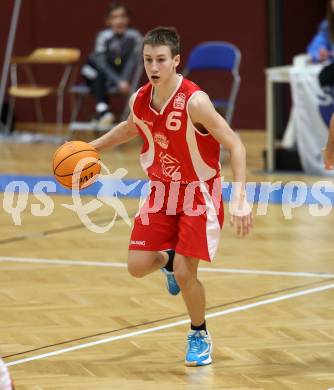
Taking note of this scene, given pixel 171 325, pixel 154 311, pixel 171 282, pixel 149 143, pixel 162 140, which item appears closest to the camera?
pixel 162 140

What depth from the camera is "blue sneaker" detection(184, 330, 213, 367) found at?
17.9 ft

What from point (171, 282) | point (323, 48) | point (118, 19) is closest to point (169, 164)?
point (171, 282)

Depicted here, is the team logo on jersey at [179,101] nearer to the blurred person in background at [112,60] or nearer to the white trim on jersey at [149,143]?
the white trim on jersey at [149,143]

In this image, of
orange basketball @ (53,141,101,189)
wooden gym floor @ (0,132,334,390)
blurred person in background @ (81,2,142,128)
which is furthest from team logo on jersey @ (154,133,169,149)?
blurred person in background @ (81,2,142,128)

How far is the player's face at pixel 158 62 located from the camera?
534 centimetres

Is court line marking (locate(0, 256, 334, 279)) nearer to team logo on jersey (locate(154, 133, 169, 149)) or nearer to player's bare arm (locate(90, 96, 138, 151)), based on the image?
player's bare arm (locate(90, 96, 138, 151))

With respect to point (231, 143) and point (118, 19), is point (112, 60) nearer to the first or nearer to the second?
point (118, 19)

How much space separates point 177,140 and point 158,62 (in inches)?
15.6

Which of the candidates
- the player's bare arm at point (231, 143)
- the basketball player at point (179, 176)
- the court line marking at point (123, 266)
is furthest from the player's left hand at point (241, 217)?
the court line marking at point (123, 266)

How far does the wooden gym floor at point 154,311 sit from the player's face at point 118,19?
4.56 meters

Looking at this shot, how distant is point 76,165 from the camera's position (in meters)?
5.59

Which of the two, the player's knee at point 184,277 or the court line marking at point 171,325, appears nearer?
the player's knee at point 184,277

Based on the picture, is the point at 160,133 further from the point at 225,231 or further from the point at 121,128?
the point at 225,231

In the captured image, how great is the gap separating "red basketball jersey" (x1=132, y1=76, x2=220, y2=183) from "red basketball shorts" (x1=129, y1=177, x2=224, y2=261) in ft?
0.20
